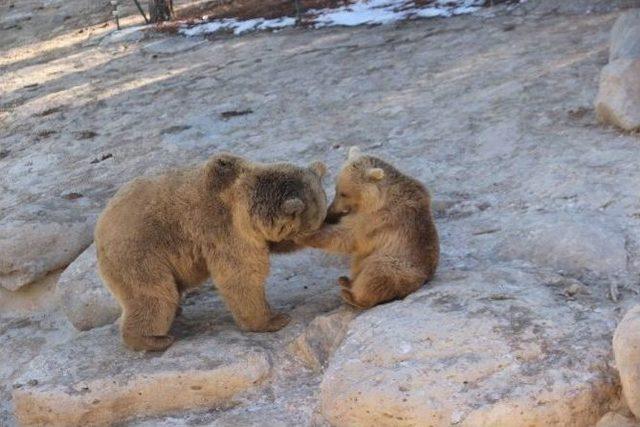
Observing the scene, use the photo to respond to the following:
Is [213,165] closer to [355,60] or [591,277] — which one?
[591,277]

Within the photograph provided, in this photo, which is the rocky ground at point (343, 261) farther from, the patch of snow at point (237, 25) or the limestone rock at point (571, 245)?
the patch of snow at point (237, 25)

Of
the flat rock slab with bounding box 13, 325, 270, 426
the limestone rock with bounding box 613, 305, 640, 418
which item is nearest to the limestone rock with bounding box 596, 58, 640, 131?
the limestone rock with bounding box 613, 305, 640, 418

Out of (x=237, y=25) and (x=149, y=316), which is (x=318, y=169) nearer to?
(x=149, y=316)

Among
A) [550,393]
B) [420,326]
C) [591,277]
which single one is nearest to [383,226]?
[420,326]

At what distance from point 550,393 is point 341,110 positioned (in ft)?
20.9

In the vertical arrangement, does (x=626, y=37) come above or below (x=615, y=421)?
above

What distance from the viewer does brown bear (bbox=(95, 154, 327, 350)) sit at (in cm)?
567

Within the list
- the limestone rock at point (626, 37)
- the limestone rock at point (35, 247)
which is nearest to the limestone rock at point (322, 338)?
the limestone rock at point (35, 247)

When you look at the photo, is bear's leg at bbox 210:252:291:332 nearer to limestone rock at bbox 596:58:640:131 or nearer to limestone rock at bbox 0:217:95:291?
limestone rock at bbox 0:217:95:291

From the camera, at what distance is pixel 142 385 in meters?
5.54

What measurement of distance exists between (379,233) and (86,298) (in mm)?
2516

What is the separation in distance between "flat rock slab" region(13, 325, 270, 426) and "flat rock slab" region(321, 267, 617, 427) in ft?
2.32

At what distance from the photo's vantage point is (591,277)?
5.75 meters

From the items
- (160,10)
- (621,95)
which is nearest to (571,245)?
(621,95)
